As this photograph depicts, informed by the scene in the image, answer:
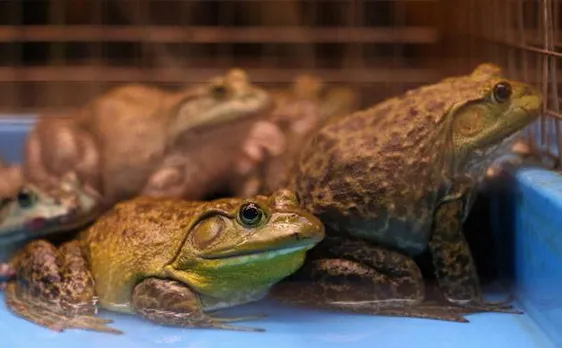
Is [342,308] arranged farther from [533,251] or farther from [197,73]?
[197,73]

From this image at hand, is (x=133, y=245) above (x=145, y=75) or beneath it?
beneath

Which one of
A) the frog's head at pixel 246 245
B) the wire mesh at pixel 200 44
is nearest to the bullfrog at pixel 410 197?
the frog's head at pixel 246 245

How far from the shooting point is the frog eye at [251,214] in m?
1.24

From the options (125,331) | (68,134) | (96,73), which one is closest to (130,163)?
(68,134)

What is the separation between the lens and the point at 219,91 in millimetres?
2025

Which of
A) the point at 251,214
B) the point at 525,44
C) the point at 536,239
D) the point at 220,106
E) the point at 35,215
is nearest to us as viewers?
the point at 251,214

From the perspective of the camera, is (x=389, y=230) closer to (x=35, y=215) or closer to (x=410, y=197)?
(x=410, y=197)

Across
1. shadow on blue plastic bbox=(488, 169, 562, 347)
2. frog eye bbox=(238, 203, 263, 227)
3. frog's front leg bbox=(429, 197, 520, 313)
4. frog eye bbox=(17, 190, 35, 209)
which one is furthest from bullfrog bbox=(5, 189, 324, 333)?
shadow on blue plastic bbox=(488, 169, 562, 347)

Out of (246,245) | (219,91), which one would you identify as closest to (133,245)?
(246,245)

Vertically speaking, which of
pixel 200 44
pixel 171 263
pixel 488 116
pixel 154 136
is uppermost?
pixel 200 44

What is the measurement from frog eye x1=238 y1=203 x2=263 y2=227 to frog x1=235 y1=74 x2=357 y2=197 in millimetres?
440

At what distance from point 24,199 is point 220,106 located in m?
0.65

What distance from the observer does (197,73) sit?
7.45ft

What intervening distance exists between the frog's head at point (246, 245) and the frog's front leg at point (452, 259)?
0.26 m
